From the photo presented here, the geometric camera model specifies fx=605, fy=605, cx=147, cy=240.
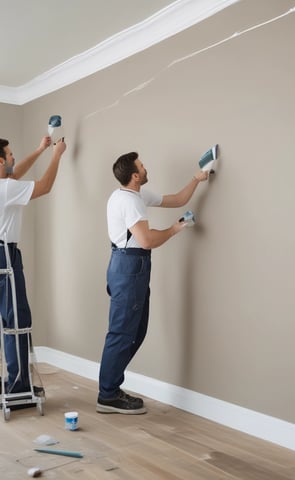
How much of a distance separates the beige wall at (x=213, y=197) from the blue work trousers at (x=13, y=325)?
79 cm

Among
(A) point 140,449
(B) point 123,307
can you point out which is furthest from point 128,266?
(A) point 140,449

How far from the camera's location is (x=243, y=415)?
322 centimetres

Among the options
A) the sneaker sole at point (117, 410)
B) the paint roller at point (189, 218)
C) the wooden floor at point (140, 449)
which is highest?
the paint roller at point (189, 218)

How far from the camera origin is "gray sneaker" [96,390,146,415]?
3.56 m

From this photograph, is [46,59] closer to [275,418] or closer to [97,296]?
[97,296]

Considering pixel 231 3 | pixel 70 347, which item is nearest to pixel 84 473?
pixel 70 347

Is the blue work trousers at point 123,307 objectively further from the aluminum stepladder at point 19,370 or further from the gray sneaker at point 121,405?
the aluminum stepladder at point 19,370

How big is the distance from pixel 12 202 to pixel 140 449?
63.7 inches

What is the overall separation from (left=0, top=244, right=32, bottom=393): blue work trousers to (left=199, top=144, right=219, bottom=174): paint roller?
1.28m

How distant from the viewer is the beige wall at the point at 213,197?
3.02 m

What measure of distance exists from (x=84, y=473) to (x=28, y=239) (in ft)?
9.94

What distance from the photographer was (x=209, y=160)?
3.36 meters

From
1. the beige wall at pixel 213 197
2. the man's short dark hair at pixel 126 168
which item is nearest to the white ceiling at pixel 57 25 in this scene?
the beige wall at pixel 213 197

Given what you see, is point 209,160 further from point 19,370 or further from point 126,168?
point 19,370
